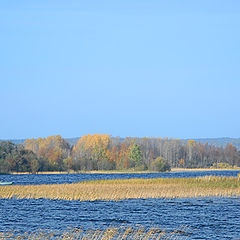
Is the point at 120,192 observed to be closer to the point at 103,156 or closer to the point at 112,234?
the point at 112,234

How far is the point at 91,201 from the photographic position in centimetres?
4266

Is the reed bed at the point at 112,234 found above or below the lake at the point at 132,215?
above

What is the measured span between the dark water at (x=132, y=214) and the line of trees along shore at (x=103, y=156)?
7553 cm

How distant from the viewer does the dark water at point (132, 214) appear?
28.0 metres

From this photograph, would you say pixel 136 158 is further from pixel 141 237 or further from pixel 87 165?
pixel 141 237

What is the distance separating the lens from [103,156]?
490 ft

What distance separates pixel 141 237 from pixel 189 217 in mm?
9388

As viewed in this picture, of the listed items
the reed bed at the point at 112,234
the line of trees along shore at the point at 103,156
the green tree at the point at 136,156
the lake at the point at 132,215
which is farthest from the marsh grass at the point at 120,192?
the green tree at the point at 136,156

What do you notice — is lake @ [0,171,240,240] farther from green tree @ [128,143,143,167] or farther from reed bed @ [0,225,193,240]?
green tree @ [128,143,143,167]

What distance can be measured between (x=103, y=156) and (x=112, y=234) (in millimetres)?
125204

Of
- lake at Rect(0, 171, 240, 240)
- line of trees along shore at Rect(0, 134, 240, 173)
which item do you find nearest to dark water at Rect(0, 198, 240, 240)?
lake at Rect(0, 171, 240, 240)

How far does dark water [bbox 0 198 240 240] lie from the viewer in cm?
2800

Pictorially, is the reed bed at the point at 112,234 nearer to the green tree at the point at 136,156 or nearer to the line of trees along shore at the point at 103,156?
the line of trees along shore at the point at 103,156

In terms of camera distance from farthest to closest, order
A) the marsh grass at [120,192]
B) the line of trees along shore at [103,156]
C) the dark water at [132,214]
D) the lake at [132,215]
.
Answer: the line of trees along shore at [103,156] < the marsh grass at [120,192] < the dark water at [132,214] < the lake at [132,215]
